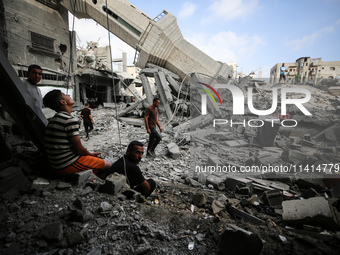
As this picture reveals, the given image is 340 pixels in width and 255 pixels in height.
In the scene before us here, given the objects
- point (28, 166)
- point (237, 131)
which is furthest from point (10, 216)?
point (237, 131)

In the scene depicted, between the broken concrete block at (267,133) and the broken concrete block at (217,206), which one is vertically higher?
the broken concrete block at (267,133)

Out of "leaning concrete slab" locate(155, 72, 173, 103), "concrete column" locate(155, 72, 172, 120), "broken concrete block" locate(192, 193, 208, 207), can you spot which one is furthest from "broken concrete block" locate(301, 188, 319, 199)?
"leaning concrete slab" locate(155, 72, 173, 103)

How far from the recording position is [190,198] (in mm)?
3012

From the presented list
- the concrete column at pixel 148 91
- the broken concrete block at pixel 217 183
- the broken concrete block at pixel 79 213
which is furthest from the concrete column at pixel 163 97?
the broken concrete block at pixel 79 213

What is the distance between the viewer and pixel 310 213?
89.3 inches

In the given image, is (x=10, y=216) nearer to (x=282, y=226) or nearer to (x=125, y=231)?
(x=125, y=231)

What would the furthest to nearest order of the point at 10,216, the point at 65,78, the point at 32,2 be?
the point at 65,78 < the point at 32,2 < the point at 10,216

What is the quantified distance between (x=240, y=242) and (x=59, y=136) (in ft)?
7.34

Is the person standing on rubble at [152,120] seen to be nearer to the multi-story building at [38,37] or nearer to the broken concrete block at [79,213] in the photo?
the broken concrete block at [79,213]

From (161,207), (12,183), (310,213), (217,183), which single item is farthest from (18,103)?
(310,213)

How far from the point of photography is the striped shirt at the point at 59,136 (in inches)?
84.8

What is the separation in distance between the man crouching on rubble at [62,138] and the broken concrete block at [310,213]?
2911mm

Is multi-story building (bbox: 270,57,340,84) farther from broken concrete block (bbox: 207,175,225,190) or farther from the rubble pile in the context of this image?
the rubble pile

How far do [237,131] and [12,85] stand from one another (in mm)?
7964
